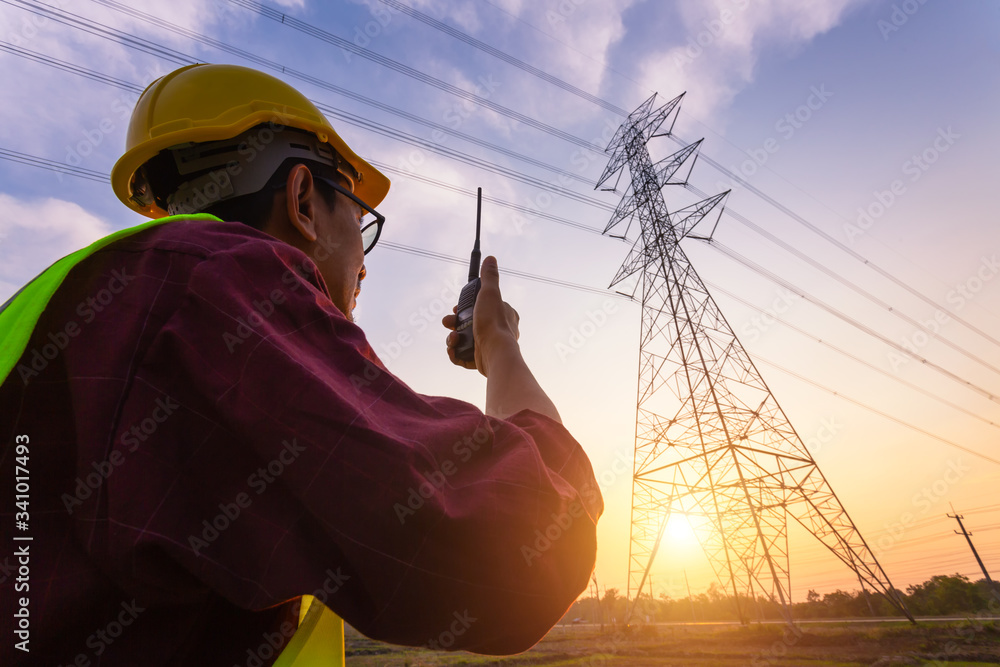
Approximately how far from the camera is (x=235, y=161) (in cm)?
112

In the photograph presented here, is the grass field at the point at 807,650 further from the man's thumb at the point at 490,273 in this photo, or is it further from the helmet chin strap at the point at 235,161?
the helmet chin strap at the point at 235,161

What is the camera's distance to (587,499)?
72 cm

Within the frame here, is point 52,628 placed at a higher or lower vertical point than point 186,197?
lower

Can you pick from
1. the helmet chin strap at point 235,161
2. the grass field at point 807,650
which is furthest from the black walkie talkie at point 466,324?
the grass field at point 807,650

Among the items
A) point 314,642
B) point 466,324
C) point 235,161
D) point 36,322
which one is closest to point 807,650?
point 466,324

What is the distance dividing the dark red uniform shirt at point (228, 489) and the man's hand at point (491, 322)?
0.57 meters

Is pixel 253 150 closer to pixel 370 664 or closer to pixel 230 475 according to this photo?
pixel 230 475

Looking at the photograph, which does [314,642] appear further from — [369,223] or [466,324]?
[369,223]

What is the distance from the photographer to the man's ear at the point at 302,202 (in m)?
1.03

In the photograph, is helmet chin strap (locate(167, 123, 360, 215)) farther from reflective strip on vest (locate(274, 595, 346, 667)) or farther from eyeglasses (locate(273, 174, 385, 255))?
reflective strip on vest (locate(274, 595, 346, 667))

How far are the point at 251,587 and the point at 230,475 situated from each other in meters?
0.12

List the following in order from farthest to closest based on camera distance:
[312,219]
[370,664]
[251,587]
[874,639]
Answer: [370,664]
[874,639]
[312,219]
[251,587]

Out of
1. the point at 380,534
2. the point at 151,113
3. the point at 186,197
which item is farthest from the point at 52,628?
the point at 151,113

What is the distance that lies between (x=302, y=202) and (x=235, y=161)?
21 centimetres
